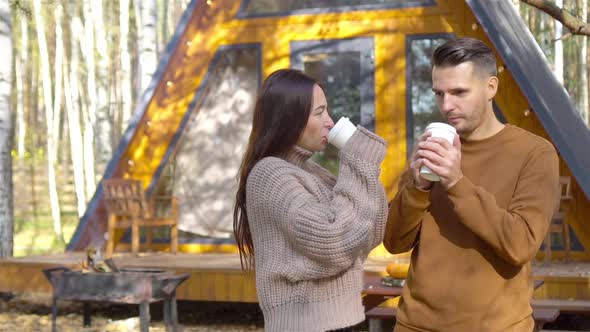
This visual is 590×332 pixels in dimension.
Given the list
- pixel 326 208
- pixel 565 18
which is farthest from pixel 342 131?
pixel 565 18

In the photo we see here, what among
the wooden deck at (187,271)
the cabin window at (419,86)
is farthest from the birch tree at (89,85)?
the cabin window at (419,86)

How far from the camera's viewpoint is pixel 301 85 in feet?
8.17

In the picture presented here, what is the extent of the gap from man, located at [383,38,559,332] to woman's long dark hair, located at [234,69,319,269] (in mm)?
316

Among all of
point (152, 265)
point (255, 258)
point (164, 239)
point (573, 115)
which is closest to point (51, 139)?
point (164, 239)

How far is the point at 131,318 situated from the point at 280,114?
6052 millimetres

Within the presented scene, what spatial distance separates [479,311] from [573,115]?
620 cm

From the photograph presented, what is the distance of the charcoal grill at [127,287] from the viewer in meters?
6.84

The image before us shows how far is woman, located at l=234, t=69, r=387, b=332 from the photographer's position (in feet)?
7.68

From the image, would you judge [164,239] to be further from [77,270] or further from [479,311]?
[479,311]

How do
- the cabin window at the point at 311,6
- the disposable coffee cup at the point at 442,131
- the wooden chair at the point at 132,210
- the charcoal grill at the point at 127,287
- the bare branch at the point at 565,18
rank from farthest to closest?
the wooden chair at the point at 132,210 < the cabin window at the point at 311,6 < the charcoal grill at the point at 127,287 < the bare branch at the point at 565,18 < the disposable coffee cup at the point at 442,131

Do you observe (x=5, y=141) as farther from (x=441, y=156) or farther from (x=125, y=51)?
(x=125, y=51)

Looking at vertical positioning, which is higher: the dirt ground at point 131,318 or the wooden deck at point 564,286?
the wooden deck at point 564,286

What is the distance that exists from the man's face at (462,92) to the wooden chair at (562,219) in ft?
20.0

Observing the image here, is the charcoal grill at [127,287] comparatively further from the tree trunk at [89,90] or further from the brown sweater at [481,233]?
Answer: the tree trunk at [89,90]
